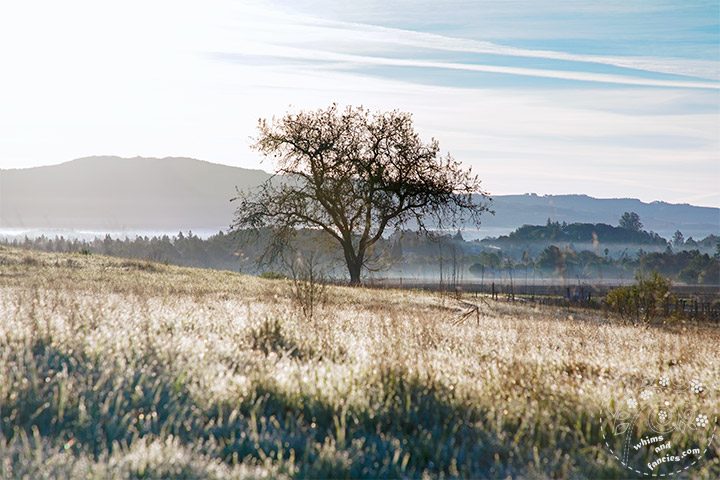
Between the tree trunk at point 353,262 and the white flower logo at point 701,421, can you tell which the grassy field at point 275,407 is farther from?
the tree trunk at point 353,262

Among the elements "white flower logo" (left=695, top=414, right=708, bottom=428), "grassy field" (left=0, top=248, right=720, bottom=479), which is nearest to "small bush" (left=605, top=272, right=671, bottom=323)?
"grassy field" (left=0, top=248, right=720, bottom=479)

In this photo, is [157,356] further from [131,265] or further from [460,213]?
[460,213]

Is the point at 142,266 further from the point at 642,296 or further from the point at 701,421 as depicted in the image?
the point at 701,421

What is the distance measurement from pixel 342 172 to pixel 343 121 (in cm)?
286

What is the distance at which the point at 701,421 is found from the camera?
691cm

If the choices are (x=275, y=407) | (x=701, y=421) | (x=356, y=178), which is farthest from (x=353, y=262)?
(x=275, y=407)

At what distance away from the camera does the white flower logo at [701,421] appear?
6.83 m

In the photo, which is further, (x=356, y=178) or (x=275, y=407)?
(x=356, y=178)

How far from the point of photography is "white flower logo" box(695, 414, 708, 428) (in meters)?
6.83

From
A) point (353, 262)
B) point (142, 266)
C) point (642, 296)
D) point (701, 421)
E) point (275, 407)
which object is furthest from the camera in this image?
point (353, 262)

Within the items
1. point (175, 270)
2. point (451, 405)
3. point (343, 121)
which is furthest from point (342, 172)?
point (451, 405)

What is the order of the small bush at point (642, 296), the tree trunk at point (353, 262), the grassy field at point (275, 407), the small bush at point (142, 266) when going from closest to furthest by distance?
1. the grassy field at point (275, 407)
2. the small bush at point (142, 266)
3. the small bush at point (642, 296)
4. the tree trunk at point (353, 262)

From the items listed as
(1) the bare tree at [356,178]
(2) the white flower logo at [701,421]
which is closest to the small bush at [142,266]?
(1) the bare tree at [356,178]

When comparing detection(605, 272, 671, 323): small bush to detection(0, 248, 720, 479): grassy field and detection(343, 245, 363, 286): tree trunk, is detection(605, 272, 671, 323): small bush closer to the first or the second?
detection(343, 245, 363, 286): tree trunk
